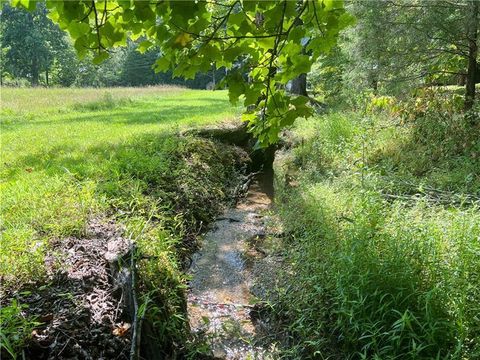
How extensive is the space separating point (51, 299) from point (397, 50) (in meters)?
6.66

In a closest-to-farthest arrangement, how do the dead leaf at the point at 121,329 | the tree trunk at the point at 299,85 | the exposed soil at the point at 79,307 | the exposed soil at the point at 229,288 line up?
the exposed soil at the point at 79,307 → the dead leaf at the point at 121,329 → the exposed soil at the point at 229,288 → the tree trunk at the point at 299,85

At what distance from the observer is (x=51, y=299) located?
2477 mm

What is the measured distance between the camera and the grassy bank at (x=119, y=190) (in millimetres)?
3035

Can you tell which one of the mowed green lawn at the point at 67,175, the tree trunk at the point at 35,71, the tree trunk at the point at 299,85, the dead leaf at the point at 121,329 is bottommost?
the dead leaf at the point at 121,329

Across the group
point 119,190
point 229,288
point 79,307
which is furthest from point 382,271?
point 119,190

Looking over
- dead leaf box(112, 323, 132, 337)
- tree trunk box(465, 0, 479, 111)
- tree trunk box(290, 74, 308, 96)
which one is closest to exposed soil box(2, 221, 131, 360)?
dead leaf box(112, 323, 132, 337)

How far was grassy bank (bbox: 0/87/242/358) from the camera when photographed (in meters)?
3.04

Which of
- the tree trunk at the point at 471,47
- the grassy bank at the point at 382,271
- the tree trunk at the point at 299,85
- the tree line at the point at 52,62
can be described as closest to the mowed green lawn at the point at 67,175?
the grassy bank at the point at 382,271

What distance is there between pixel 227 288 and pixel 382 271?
1.84 metres

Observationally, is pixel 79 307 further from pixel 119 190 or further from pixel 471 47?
pixel 471 47

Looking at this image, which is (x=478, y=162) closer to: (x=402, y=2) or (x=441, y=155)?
(x=441, y=155)

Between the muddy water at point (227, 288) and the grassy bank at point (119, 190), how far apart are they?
11.6 inches

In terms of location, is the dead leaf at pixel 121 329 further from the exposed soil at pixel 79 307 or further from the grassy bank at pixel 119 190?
the grassy bank at pixel 119 190

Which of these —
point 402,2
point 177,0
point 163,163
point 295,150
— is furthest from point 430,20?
point 177,0
